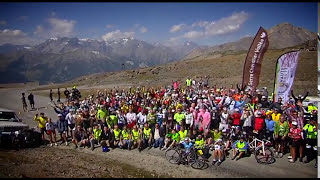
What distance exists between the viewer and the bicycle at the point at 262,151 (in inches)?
485

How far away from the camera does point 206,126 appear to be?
14430mm

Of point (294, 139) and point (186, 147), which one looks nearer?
point (294, 139)

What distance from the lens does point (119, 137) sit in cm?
1505

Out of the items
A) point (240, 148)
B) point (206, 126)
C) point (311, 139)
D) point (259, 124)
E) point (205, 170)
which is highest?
point (259, 124)

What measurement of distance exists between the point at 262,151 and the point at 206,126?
311 centimetres

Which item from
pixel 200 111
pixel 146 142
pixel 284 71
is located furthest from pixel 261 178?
pixel 284 71

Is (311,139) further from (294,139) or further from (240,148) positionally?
(240,148)

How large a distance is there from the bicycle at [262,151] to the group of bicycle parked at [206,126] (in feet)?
0.83

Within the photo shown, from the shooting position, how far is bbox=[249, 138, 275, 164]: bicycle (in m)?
12.3

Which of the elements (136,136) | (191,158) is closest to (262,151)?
(191,158)

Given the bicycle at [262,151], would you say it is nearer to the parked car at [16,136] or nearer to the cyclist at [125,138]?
the cyclist at [125,138]

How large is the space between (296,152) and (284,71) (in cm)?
538

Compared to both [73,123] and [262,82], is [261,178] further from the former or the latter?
[262,82]

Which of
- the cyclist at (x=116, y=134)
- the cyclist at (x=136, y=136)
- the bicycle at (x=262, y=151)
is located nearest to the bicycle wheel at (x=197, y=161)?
the bicycle at (x=262, y=151)
